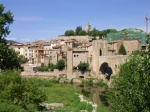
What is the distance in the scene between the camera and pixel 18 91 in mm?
16547

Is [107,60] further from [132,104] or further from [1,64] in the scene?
[132,104]

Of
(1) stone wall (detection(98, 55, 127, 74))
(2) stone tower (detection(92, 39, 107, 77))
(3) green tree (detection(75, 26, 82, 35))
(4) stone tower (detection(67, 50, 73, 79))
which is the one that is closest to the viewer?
(1) stone wall (detection(98, 55, 127, 74))

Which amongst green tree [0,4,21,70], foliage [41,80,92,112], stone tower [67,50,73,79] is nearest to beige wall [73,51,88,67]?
stone tower [67,50,73,79]

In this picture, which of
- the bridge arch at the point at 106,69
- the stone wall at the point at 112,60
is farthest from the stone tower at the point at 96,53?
the bridge arch at the point at 106,69

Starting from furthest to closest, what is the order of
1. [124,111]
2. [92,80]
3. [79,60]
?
1. [79,60]
2. [92,80]
3. [124,111]

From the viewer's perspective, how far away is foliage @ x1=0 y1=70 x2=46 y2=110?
16.2 meters

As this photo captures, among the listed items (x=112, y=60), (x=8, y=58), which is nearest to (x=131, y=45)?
(x=112, y=60)

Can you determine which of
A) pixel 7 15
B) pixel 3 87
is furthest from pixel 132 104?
pixel 7 15

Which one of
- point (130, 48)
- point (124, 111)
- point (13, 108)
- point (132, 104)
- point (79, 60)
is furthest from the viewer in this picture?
point (130, 48)

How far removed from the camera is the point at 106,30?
79000mm

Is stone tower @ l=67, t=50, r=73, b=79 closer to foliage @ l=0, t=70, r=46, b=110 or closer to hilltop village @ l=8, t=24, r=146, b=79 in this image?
hilltop village @ l=8, t=24, r=146, b=79

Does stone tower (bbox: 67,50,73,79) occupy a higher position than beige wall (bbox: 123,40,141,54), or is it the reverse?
beige wall (bbox: 123,40,141,54)

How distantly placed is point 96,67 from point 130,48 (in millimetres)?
8221

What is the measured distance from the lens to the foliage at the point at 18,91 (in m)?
16.2
